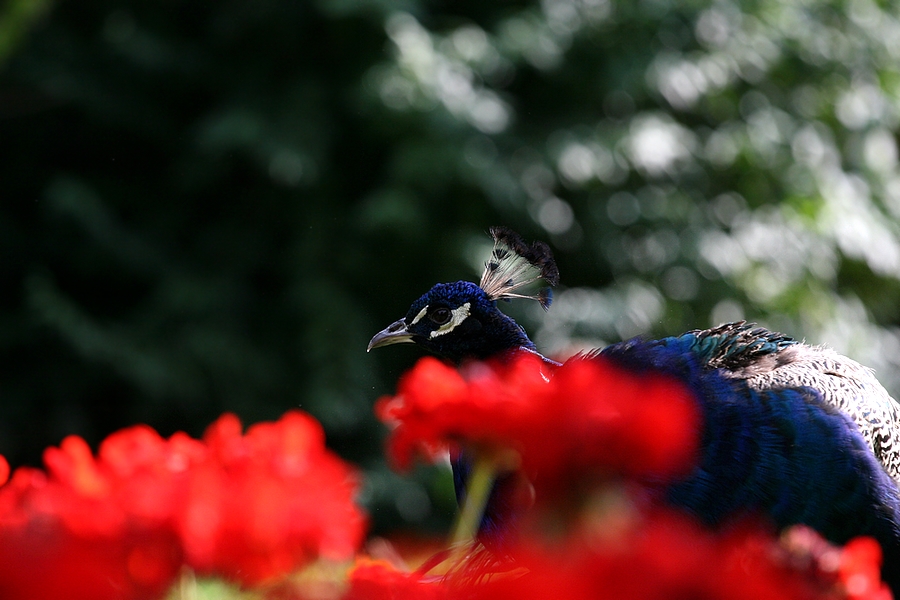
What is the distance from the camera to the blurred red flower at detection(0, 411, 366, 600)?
0.36 meters

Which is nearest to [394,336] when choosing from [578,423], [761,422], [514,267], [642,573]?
[514,267]

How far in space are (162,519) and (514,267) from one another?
110 centimetres

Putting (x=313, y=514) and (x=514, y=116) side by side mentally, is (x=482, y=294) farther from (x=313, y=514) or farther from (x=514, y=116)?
(x=514, y=116)

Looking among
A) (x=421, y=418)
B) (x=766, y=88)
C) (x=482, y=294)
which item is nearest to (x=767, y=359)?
(x=482, y=294)

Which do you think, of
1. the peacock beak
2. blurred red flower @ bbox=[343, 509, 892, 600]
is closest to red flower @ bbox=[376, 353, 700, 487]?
blurred red flower @ bbox=[343, 509, 892, 600]

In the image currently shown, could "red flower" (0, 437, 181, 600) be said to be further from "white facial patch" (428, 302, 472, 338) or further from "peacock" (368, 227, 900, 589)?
"white facial patch" (428, 302, 472, 338)

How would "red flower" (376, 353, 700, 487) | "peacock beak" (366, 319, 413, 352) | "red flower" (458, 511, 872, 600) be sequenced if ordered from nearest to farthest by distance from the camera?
"red flower" (458, 511, 872, 600)
"red flower" (376, 353, 700, 487)
"peacock beak" (366, 319, 413, 352)

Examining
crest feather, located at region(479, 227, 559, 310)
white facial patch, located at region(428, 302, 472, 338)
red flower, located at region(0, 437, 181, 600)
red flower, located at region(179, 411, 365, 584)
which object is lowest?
white facial patch, located at region(428, 302, 472, 338)

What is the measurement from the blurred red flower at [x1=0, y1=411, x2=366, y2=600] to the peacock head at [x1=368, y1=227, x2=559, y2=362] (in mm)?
893

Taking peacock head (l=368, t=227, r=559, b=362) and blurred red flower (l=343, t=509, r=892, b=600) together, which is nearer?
blurred red flower (l=343, t=509, r=892, b=600)

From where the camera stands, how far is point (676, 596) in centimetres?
35

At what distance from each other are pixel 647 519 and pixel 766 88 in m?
3.38

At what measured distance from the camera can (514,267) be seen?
1484mm

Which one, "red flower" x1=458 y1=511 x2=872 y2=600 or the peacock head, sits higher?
"red flower" x1=458 y1=511 x2=872 y2=600
